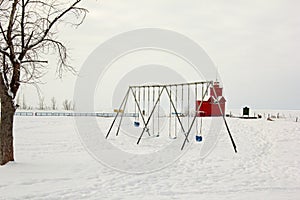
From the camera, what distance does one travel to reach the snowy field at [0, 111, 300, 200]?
5.47 metres

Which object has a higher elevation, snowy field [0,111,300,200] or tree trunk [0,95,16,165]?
tree trunk [0,95,16,165]

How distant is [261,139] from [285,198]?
849 cm

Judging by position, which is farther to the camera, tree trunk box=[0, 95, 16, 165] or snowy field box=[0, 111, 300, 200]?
tree trunk box=[0, 95, 16, 165]

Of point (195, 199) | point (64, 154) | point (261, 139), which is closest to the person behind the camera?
point (195, 199)

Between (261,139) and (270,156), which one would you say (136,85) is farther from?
(270,156)

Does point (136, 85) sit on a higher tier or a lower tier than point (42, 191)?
higher

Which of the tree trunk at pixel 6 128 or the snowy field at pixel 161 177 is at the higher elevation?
the tree trunk at pixel 6 128

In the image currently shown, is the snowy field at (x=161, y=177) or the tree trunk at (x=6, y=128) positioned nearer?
the snowy field at (x=161, y=177)

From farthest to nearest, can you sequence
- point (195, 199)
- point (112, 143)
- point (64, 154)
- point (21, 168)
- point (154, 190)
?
point (112, 143), point (64, 154), point (21, 168), point (154, 190), point (195, 199)

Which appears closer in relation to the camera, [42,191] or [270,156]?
[42,191]

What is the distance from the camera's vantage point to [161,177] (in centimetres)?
683

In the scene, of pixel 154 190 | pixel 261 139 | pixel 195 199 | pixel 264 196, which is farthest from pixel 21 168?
pixel 261 139

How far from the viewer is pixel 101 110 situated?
32.9m

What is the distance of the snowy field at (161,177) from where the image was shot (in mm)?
5473
